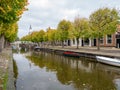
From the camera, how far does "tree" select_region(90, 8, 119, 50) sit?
3997cm

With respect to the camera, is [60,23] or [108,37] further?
[60,23]

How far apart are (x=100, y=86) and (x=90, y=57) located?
22107mm

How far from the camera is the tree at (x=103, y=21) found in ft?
131

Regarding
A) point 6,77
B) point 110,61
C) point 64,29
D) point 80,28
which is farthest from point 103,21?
point 6,77

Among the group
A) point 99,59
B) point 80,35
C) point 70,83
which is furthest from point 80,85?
point 80,35

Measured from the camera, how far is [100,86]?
15836 millimetres

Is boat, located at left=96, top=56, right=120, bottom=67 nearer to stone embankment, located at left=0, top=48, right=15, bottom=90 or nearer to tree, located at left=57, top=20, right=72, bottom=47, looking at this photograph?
stone embankment, located at left=0, top=48, right=15, bottom=90

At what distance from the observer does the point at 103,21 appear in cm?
4119

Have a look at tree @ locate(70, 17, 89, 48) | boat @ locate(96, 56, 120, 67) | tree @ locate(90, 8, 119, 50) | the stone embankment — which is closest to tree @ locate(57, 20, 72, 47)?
tree @ locate(70, 17, 89, 48)

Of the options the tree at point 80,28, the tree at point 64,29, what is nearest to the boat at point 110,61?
the tree at point 80,28

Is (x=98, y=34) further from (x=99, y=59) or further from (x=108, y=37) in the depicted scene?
(x=108, y=37)

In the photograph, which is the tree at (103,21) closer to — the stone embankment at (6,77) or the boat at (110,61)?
the boat at (110,61)

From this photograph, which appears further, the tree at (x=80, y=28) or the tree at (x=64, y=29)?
the tree at (x=64, y=29)

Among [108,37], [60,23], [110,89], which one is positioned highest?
[60,23]
